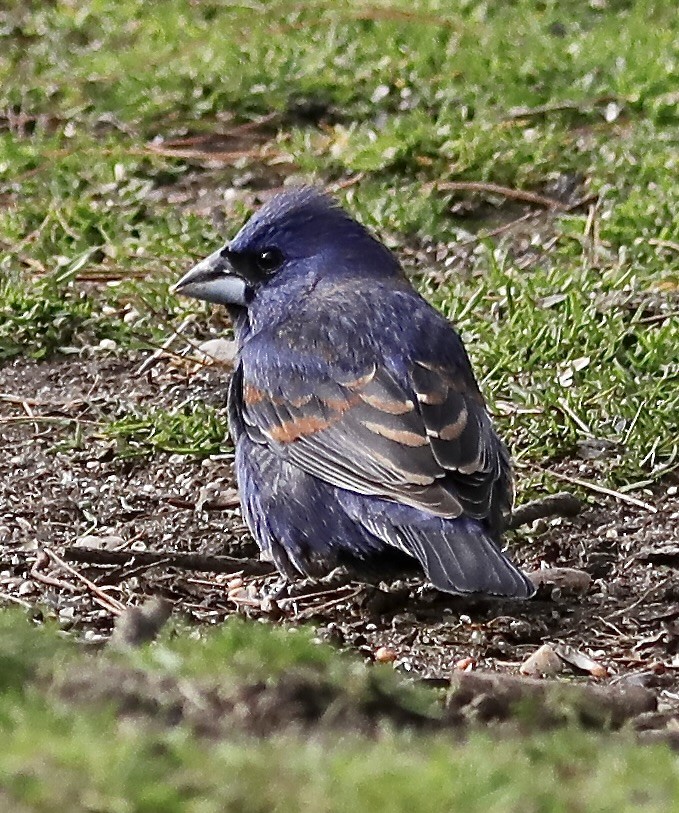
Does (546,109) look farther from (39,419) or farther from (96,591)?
(96,591)

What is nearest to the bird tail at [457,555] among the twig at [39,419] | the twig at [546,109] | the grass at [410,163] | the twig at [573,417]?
the grass at [410,163]

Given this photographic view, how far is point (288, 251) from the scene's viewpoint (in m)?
4.98

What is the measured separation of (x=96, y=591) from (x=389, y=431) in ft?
2.81

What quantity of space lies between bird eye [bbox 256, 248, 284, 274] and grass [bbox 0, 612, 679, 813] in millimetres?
2115

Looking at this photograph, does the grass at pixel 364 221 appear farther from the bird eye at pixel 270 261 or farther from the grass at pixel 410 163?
the bird eye at pixel 270 261

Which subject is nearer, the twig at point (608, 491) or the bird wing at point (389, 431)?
the bird wing at point (389, 431)

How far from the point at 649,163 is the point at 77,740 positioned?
5.27m

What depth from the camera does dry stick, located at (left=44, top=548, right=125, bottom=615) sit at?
14.2 ft

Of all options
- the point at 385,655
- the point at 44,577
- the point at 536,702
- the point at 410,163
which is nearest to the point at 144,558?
the point at 44,577

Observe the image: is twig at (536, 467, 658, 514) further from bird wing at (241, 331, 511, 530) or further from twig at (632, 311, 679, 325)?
twig at (632, 311, 679, 325)

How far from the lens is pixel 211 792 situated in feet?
7.52

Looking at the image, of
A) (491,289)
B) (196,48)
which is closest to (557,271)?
(491,289)

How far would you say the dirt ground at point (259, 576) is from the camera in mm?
4160

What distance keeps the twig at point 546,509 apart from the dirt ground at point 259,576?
1.3 inches
